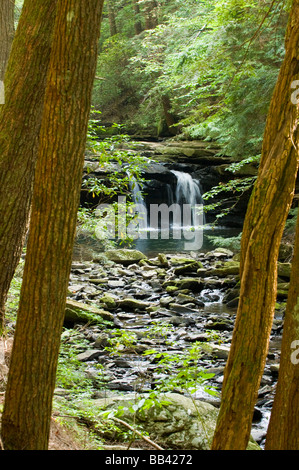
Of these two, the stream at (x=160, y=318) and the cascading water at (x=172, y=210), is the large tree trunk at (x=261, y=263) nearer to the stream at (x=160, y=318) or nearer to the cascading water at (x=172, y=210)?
the stream at (x=160, y=318)

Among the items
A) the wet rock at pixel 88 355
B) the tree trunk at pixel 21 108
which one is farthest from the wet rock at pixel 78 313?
the tree trunk at pixel 21 108

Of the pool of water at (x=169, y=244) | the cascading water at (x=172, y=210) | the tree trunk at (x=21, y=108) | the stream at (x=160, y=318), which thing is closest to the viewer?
the tree trunk at (x=21, y=108)

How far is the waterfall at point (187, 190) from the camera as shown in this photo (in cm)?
1930

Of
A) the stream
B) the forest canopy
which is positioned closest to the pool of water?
the stream

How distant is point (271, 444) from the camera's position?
91.2 inches

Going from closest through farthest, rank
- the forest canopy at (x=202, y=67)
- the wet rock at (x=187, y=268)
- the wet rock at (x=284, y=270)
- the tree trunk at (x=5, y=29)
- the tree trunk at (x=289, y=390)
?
1. the tree trunk at (x=289, y=390)
2. the tree trunk at (x=5, y=29)
3. the forest canopy at (x=202, y=67)
4. the wet rock at (x=284, y=270)
5. the wet rock at (x=187, y=268)

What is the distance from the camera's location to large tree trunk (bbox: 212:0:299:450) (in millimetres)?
2143

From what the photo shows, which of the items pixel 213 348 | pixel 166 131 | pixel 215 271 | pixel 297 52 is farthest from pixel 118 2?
pixel 297 52

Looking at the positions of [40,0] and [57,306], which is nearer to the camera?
[57,306]

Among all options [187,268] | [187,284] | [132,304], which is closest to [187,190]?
[187,268]

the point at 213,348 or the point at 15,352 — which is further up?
the point at 15,352

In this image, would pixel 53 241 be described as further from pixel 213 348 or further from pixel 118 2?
pixel 118 2

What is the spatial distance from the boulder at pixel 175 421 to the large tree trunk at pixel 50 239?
4.77 ft

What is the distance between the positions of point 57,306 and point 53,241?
37 cm
